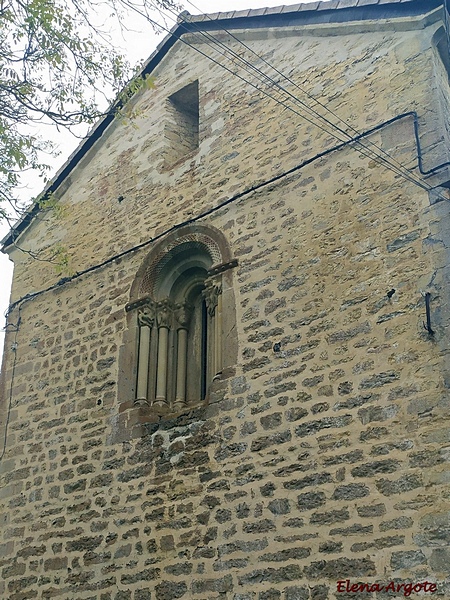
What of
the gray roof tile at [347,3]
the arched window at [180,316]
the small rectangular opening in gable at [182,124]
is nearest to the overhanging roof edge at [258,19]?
the gray roof tile at [347,3]

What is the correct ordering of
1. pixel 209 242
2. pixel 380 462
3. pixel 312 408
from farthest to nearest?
pixel 209 242, pixel 312 408, pixel 380 462

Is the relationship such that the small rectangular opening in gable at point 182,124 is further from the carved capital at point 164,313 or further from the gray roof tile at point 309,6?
the carved capital at point 164,313

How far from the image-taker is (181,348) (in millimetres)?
8461

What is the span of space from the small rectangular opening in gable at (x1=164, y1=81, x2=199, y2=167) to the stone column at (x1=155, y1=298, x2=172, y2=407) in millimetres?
2096

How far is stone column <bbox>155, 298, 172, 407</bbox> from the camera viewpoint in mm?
8203

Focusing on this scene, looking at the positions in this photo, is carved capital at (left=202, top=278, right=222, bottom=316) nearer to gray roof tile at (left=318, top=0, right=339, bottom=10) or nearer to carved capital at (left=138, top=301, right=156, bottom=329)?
carved capital at (left=138, top=301, right=156, bottom=329)

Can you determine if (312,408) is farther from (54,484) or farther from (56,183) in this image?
(56,183)

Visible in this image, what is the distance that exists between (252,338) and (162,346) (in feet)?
4.78

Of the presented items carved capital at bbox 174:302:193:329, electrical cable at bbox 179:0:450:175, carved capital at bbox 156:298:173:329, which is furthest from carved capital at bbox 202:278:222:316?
electrical cable at bbox 179:0:450:175

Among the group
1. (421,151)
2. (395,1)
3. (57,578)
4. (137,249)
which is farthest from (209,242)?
(57,578)

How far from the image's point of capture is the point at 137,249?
9102 mm

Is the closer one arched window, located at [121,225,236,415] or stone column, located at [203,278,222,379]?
stone column, located at [203,278,222,379]

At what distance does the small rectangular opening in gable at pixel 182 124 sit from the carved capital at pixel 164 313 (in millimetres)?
2028

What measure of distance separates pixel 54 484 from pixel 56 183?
4489 millimetres
